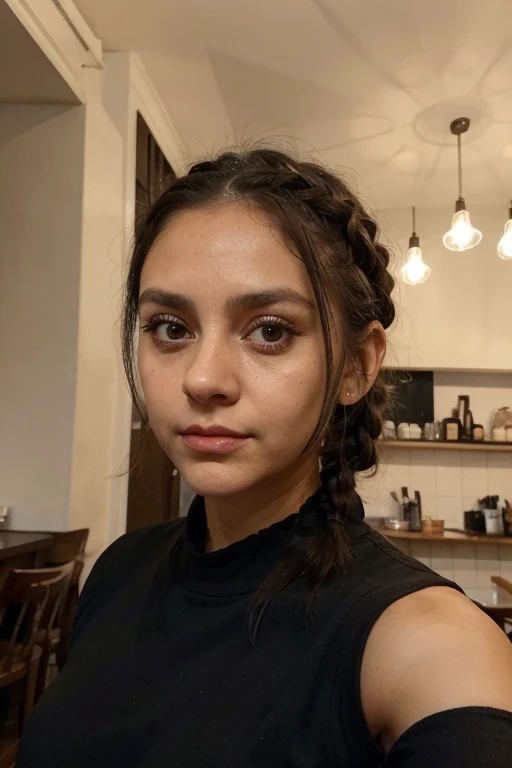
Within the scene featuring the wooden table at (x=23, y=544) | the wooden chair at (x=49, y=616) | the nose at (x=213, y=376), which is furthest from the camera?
the wooden chair at (x=49, y=616)

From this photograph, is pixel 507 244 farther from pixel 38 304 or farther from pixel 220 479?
pixel 220 479

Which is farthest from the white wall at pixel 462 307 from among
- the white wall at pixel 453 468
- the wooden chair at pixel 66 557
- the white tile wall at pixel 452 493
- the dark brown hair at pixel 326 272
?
the dark brown hair at pixel 326 272

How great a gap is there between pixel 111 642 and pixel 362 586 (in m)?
0.34

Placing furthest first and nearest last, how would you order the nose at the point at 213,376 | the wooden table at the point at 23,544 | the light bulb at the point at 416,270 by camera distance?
the light bulb at the point at 416,270 → the wooden table at the point at 23,544 → the nose at the point at 213,376

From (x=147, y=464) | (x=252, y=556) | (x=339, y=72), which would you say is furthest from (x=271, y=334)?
(x=339, y=72)

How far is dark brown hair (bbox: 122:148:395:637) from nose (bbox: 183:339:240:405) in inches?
4.2

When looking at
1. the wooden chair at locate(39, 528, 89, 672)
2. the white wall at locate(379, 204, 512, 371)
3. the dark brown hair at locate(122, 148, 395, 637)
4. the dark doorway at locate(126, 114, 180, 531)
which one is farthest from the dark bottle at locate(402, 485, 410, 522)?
the dark brown hair at locate(122, 148, 395, 637)

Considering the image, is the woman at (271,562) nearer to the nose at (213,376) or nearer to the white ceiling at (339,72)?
the nose at (213,376)

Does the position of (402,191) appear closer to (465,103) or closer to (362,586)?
(465,103)

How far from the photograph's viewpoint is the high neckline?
574 millimetres

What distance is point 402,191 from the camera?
3.02 metres

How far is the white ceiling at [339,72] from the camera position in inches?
71.7

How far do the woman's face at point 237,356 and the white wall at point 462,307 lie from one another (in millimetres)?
2533

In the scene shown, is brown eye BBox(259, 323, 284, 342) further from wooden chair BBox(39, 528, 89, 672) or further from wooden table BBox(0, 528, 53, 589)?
wooden chair BBox(39, 528, 89, 672)
